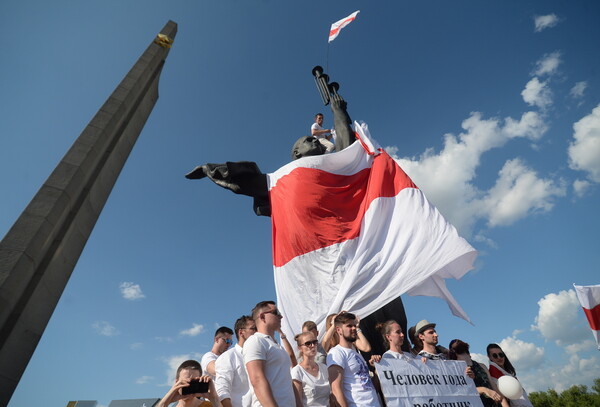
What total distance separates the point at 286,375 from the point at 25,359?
10.1 feet

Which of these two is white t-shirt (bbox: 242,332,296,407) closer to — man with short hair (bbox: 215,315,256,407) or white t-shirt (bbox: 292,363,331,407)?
man with short hair (bbox: 215,315,256,407)

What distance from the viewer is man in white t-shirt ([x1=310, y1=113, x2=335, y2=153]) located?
402 inches

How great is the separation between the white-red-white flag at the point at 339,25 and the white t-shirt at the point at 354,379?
30.3 ft

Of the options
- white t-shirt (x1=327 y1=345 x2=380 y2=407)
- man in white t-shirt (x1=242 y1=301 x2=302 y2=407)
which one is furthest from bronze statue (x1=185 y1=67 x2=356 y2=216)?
man in white t-shirt (x1=242 y1=301 x2=302 y2=407)

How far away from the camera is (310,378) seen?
13.5ft

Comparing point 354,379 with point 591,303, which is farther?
point 591,303

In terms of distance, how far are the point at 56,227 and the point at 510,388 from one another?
651 centimetres

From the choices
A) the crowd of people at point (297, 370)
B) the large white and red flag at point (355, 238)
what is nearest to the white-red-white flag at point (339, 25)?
the large white and red flag at point (355, 238)

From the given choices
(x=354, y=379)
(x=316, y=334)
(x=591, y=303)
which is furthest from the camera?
(x=591, y=303)

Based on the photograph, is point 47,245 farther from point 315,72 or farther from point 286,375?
point 315,72

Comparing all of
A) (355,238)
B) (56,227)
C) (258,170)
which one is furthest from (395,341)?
(258,170)

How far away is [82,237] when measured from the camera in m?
5.40

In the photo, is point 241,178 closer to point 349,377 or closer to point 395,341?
point 395,341

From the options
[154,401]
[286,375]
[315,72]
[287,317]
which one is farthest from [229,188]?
[154,401]
